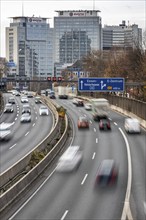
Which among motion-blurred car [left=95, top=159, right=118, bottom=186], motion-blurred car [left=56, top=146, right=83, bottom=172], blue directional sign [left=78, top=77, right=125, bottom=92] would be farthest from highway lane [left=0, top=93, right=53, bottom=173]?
motion-blurred car [left=95, top=159, right=118, bottom=186]

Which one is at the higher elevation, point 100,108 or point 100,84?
point 100,84

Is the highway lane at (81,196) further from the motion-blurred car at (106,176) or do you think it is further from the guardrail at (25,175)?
the guardrail at (25,175)

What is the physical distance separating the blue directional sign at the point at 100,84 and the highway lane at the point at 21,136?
786 centimetres

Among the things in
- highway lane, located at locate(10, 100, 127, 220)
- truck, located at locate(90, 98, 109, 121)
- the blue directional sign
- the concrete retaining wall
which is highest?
the blue directional sign

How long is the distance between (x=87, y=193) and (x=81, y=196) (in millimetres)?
1030

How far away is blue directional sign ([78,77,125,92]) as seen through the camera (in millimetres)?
78188

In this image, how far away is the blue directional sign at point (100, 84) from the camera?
257 ft

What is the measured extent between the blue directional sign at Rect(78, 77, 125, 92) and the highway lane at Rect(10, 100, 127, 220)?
26639 millimetres

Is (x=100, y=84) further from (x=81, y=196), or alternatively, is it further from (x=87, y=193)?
(x=81, y=196)

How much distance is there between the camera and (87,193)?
117 ft

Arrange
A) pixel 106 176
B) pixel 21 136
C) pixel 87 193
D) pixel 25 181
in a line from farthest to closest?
pixel 21 136
pixel 106 176
pixel 25 181
pixel 87 193

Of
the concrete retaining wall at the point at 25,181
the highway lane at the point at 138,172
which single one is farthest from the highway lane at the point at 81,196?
the concrete retaining wall at the point at 25,181

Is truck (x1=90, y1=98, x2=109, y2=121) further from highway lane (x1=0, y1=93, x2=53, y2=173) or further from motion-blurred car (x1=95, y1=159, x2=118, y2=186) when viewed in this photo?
motion-blurred car (x1=95, y1=159, x2=118, y2=186)

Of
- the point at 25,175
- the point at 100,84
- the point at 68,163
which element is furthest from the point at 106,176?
the point at 100,84
